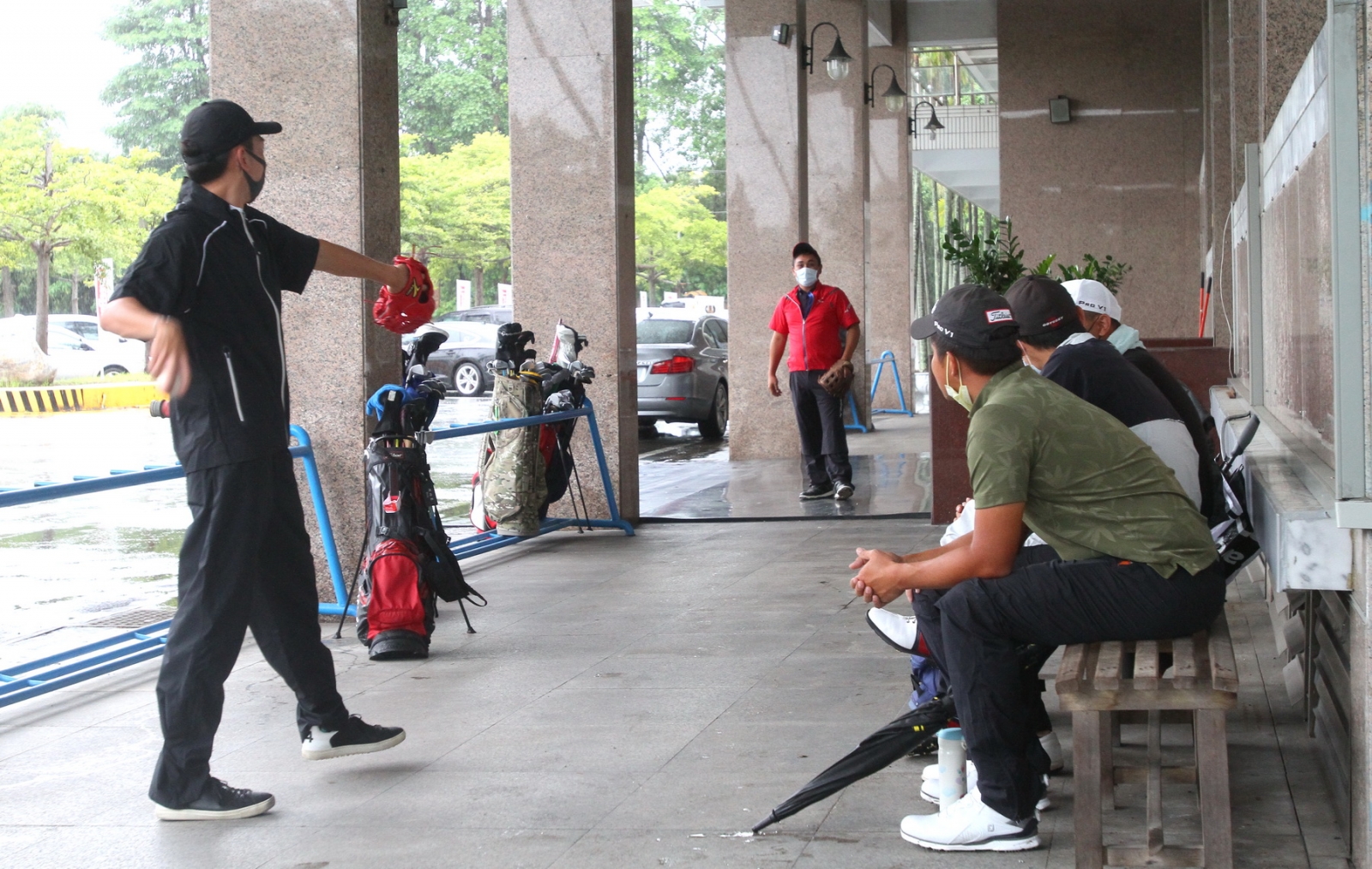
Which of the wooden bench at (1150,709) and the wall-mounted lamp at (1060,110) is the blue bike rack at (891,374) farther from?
the wooden bench at (1150,709)

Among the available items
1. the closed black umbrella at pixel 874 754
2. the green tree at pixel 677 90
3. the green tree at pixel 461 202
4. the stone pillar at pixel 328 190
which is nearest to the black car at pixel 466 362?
the green tree at pixel 461 202

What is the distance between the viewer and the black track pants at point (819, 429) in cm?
1125

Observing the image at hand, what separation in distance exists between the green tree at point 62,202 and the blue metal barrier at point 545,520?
2390 centimetres

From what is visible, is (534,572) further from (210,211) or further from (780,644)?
(210,211)

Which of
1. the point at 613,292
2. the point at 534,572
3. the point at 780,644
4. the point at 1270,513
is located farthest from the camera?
the point at 613,292

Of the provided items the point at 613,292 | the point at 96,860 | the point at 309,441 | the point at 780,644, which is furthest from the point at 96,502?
the point at 96,860

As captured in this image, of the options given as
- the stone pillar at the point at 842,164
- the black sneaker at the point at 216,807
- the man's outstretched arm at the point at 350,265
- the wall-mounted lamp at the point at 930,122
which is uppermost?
the wall-mounted lamp at the point at 930,122

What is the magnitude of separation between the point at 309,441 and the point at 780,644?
2560mm

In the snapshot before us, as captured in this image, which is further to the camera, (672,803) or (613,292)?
(613,292)

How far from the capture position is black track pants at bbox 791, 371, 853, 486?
11.2 m

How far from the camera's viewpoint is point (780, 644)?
6.20 m

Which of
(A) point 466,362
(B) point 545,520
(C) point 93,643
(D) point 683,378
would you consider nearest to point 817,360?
(B) point 545,520

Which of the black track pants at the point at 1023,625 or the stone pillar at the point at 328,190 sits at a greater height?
the stone pillar at the point at 328,190

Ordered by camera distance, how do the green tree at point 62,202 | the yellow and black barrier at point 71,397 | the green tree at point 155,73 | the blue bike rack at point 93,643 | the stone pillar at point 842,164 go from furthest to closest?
1. the green tree at point 155,73
2. the green tree at point 62,202
3. the yellow and black barrier at point 71,397
4. the stone pillar at point 842,164
5. the blue bike rack at point 93,643
